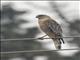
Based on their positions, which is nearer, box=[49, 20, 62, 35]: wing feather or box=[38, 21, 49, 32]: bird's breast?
box=[49, 20, 62, 35]: wing feather

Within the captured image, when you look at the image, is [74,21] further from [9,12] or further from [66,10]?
[9,12]

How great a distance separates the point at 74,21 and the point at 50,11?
15.4 inches

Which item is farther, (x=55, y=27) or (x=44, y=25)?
(x=44, y=25)

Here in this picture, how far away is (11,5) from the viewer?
670 centimetres

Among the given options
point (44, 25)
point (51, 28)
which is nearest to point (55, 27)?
point (51, 28)

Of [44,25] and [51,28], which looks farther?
[44,25]

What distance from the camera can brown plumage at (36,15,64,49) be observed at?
12.8 ft

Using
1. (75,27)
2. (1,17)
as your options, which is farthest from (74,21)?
(1,17)

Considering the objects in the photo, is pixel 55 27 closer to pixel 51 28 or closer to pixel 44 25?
pixel 51 28

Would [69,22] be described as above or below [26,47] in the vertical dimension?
above

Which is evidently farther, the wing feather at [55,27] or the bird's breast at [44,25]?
the bird's breast at [44,25]

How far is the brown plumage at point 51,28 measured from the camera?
3.90 metres

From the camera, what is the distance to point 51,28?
→ 13.4 feet

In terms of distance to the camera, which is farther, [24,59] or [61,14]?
[24,59]
